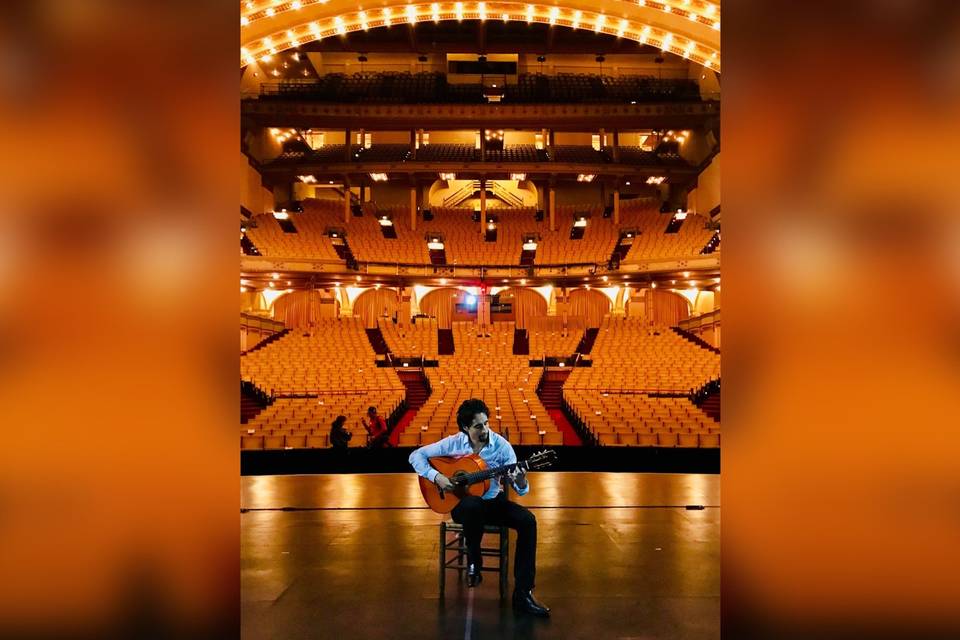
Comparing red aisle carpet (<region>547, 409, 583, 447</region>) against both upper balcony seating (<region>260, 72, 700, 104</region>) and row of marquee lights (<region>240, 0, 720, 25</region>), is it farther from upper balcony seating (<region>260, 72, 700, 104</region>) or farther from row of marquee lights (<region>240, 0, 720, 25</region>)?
upper balcony seating (<region>260, 72, 700, 104</region>)

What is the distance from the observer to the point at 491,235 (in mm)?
21250

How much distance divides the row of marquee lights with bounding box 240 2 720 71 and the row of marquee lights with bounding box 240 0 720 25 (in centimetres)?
11

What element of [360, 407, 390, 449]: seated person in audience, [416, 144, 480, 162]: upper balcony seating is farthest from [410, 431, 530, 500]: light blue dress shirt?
[416, 144, 480, 162]: upper balcony seating

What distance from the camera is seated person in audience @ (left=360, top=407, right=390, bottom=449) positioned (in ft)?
28.1

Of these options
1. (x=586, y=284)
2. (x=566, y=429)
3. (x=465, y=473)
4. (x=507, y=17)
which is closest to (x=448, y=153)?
(x=586, y=284)

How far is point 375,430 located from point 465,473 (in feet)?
20.5

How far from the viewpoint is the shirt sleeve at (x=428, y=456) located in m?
3.07

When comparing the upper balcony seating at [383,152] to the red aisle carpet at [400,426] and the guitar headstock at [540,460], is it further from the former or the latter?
the guitar headstock at [540,460]

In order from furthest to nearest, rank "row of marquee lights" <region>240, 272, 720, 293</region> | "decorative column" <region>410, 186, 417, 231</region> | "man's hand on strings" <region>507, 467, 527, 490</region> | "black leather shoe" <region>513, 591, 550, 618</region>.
Answer: "decorative column" <region>410, 186, 417, 231</region>, "row of marquee lights" <region>240, 272, 720, 293</region>, "man's hand on strings" <region>507, 467, 527, 490</region>, "black leather shoe" <region>513, 591, 550, 618</region>

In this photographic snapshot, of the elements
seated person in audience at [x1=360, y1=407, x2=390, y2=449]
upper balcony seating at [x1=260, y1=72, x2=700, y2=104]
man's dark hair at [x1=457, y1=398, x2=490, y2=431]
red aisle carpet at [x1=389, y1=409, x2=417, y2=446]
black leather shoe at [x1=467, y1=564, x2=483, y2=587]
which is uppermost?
upper balcony seating at [x1=260, y1=72, x2=700, y2=104]
